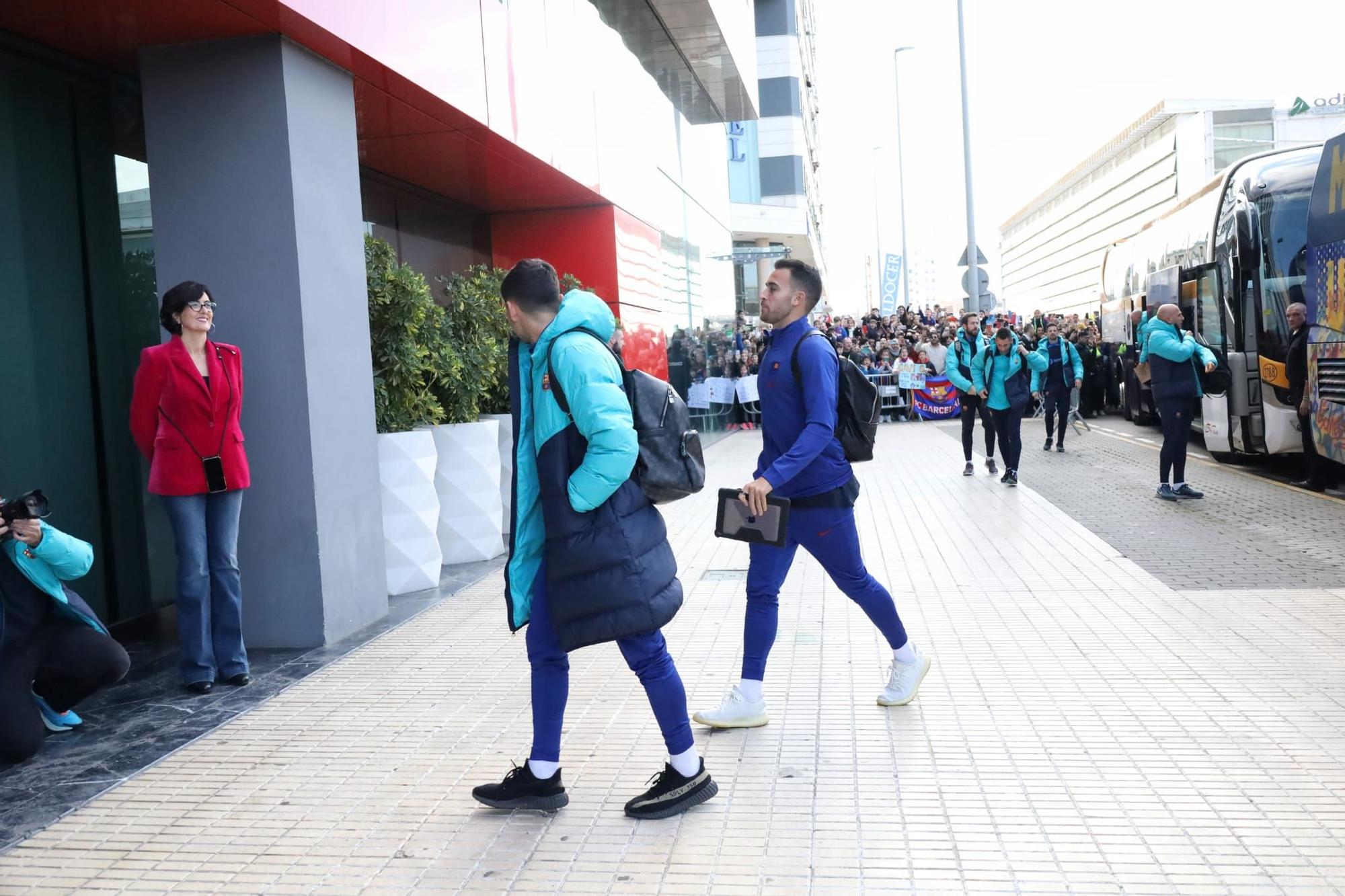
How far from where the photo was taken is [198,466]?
575 cm

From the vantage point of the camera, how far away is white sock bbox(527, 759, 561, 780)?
4.03 meters

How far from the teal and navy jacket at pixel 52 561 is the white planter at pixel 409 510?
9.57ft

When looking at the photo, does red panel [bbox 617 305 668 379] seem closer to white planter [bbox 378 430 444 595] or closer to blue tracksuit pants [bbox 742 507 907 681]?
white planter [bbox 378 430 444 595]

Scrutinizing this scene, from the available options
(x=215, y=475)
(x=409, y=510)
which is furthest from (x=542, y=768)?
(x=409, y=510)

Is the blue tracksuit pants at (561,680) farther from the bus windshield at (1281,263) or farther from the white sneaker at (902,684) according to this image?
the bus windshield at (1281,263)

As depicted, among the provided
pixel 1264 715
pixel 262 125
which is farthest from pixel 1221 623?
pixel 262 125

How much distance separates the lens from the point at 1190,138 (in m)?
103

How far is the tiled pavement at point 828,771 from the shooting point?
11.6 ft

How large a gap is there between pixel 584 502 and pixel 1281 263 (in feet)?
38.2

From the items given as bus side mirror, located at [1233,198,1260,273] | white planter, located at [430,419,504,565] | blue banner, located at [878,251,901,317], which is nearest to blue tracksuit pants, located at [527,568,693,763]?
white planter, located at [430,419,504,565]

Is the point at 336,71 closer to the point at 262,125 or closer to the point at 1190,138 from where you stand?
the point at 262,125

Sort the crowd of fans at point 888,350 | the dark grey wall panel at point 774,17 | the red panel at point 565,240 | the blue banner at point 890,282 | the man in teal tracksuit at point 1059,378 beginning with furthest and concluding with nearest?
the blue banner at point 890,282 < the dark grey wall panel at point 774,17 < the crowd of fans at point 888,350 < the man in teal tracksuit at point 1059,378 < the red panel at point 565,240

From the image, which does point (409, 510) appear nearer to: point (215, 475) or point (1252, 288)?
point (215, 475)

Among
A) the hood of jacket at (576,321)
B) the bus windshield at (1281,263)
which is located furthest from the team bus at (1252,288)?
the hood of jacket at (576,321)
